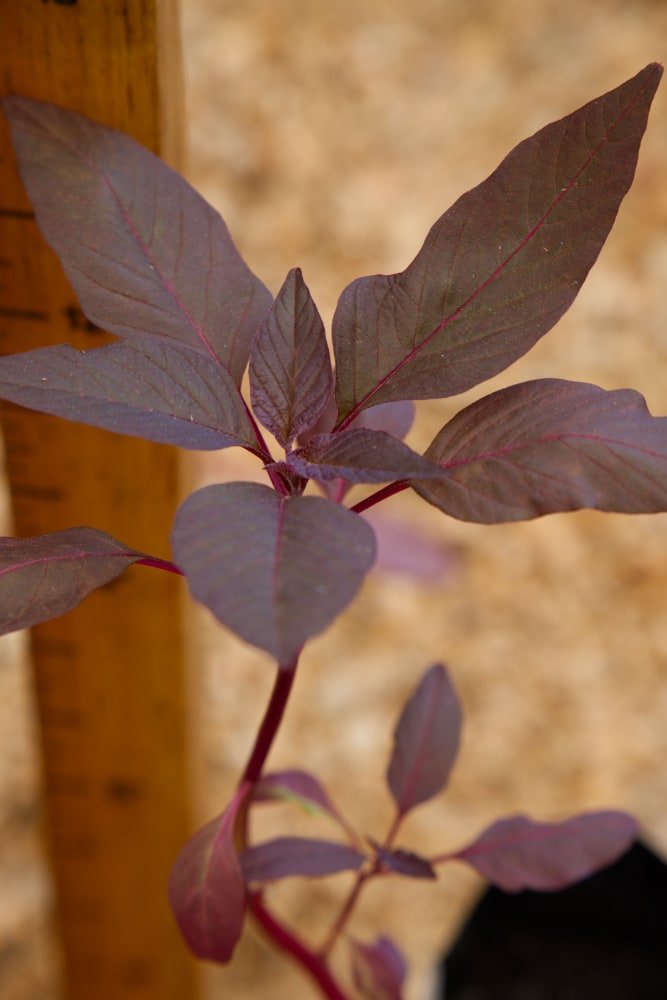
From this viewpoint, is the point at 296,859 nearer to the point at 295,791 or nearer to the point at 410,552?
the point at 295,791

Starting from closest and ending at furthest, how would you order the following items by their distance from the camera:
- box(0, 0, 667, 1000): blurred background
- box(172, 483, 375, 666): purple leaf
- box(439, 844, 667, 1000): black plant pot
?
box(172, 483, 375, 666): purple leaf < box(439, 844, 667, 1000): black plant pot < box(0, 0, 667, 1000): blurred background

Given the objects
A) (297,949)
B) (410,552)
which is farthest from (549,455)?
(410,552)

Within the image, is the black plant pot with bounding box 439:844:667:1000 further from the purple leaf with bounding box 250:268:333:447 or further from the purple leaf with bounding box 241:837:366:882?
the purple leaf with bounding box 250:268:333:447

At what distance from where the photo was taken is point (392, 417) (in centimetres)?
73

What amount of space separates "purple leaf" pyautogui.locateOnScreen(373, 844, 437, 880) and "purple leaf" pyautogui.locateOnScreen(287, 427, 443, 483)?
28 cm

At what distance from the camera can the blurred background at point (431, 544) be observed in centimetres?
170

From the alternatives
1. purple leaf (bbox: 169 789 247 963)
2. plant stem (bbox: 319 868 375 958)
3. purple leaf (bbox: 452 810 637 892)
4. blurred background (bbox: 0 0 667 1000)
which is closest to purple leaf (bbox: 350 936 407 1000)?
plant stem (bbox: 319 868 375 958)

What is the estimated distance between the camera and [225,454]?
192 cm

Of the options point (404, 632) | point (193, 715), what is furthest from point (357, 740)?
point (193, 715)

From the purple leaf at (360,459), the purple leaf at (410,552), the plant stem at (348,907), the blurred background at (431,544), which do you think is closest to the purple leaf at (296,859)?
the plant stem at (348,907)

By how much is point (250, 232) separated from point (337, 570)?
5.73 feet

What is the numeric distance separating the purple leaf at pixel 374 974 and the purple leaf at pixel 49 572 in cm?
48

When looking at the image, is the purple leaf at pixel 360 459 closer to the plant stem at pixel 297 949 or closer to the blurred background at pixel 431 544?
the plant stem at pixel 297 949

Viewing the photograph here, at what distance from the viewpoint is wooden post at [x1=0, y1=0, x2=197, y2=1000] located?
68 centimetres
